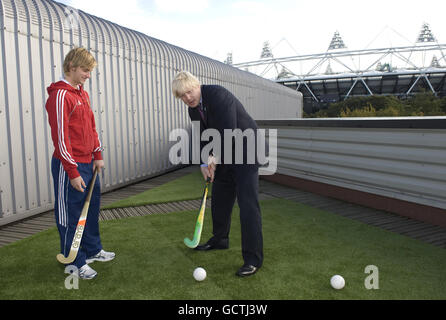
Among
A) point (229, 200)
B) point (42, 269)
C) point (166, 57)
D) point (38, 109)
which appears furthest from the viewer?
point (166, 57)

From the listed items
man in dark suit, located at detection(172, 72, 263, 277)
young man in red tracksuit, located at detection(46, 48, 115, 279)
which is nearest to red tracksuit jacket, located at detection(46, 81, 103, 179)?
young man in red tracksuit, located at detection(46, 48, 115, 279)

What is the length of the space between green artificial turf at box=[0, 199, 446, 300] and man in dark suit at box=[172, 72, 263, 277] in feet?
0.78

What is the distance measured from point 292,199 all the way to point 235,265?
2960mm

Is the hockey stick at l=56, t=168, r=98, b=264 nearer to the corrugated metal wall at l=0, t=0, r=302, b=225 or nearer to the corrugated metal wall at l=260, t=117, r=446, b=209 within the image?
the corrugated metal wall at l=0, t=0, r=302, b=225

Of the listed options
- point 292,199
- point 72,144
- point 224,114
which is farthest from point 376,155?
point 72,144

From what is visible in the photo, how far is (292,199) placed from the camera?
20.4 feet

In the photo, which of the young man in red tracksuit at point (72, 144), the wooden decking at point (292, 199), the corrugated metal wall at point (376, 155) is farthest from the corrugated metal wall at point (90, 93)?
the corrugated metal wall at point (376, 155)

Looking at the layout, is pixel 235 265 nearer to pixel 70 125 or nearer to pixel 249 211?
pixel 249 211

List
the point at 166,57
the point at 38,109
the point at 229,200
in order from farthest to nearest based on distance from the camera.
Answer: the point at 166,57, the point at 38,109, the point at 229,200

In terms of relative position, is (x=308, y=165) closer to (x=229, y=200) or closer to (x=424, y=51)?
(x=229, y=200)

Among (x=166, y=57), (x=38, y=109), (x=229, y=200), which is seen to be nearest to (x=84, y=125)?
(x=229, y=200)

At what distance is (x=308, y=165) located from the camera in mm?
6812
